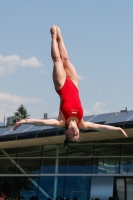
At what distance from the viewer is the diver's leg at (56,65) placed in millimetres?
12398

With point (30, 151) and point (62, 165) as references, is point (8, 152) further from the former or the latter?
point (62, 165)

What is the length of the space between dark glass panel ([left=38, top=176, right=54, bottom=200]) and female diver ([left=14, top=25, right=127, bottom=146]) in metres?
14.4

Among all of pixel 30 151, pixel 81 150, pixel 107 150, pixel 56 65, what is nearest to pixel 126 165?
pixel 107 150

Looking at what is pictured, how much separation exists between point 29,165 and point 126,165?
5.59 meters

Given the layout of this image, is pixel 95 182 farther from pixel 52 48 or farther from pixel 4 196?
pixel 52 48

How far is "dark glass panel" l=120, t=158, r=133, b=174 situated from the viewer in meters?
24.7

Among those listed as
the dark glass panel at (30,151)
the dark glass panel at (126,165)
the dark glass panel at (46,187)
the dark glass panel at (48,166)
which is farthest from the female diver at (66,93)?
the dark glass panel at (30,151)

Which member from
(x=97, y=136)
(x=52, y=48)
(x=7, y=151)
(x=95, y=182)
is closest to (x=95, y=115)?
(x=97, y=136)

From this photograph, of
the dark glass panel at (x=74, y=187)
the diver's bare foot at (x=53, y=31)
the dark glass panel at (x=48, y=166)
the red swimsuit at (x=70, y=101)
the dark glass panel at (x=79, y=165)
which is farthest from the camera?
the dark glass panel at (x=48, y=166)

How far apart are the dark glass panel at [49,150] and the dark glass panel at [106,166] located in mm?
2685

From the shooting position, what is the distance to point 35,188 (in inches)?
1069

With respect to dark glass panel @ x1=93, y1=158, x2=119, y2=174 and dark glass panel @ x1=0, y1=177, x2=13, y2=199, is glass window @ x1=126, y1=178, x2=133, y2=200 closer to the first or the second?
dark glass panel @ x1=93, y1=158, x2=119, y2=174

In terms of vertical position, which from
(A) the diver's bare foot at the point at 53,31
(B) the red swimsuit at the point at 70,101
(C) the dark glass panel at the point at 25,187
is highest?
(A) the diver's bare foot at the point at 53,31

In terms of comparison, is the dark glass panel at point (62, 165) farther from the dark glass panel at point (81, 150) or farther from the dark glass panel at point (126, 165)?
the dark glass panel at point (126, 165)
